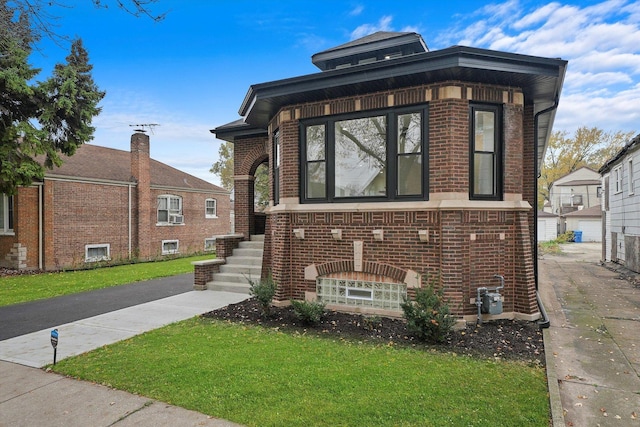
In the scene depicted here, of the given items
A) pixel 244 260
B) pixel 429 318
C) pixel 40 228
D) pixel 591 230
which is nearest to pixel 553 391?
pixel 429 318

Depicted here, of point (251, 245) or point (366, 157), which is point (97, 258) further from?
point (366, 157)

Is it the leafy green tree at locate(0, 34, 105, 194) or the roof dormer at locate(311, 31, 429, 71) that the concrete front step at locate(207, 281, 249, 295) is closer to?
the roof dormer at locate(311, 31, 429, 71)

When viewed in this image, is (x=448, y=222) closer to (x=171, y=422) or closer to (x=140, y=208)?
(x=171, y=422)

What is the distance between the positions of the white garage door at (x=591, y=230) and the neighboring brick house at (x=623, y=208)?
21404 mm

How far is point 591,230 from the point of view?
115 ft

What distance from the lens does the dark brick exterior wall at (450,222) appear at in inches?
238

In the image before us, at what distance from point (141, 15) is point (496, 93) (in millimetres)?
5657

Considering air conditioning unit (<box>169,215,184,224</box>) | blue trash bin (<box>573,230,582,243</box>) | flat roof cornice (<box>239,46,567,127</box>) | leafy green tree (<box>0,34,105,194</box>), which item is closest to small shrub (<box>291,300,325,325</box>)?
flat roof cornice (<box>239,46,567,127</box>)

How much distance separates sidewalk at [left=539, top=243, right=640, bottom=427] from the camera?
3488 millimetres

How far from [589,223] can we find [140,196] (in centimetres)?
3962

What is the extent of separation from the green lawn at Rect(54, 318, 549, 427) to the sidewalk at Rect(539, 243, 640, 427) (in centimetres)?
34

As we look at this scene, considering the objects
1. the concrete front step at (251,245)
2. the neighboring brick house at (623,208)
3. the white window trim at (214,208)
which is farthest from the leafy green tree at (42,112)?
A: the neighboring brick house at (623,208)

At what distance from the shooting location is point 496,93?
6.36 metres

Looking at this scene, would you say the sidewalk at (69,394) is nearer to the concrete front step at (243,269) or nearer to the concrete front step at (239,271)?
the concrete front step at (239,271)
